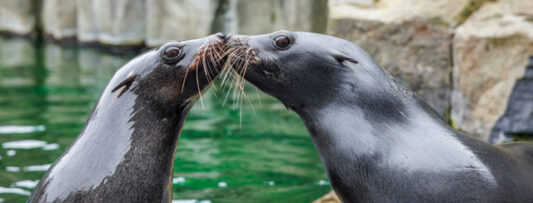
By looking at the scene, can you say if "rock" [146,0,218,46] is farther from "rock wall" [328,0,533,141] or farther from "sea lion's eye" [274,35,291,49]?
"sea lion's eye" [274,35,291,49]

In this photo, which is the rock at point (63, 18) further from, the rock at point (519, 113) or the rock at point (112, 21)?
the rock at point (519, 113)

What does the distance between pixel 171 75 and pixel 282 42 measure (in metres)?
0.53

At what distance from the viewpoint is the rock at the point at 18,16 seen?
17094 mm

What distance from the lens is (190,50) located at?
306cm

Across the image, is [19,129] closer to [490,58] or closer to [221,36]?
[221,36]

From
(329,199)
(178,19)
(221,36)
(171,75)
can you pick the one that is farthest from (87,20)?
(171,75)

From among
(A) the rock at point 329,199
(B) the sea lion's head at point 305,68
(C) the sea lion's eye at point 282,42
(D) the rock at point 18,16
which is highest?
(D) the rock at point 18,16

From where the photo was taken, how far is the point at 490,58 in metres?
4.81

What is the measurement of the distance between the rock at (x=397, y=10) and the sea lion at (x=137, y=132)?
102 inches

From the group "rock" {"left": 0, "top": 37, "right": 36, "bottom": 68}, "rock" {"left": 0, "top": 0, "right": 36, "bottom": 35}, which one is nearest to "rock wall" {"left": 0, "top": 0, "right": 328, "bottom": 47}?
"rock" {"left": 0, "top": 37, "right": 36, "bottom": 68}

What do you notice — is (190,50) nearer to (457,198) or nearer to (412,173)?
(412,173)

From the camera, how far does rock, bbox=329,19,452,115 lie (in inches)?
207

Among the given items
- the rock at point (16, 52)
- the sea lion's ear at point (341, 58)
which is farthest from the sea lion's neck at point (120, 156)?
the rock at point (16, 52)

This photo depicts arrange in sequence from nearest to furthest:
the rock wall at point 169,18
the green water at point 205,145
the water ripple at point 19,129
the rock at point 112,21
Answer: the green water at point 205,145 → the water ripple at point 19,129 → the rock wall at point 169,18 → the rock at point 112,21
